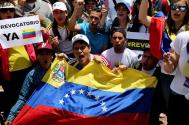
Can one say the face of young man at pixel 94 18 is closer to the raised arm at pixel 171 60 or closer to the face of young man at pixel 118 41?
the face of young man at pixel 118 41

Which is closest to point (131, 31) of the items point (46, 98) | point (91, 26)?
point (91, 26)

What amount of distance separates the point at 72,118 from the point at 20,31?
1659mm

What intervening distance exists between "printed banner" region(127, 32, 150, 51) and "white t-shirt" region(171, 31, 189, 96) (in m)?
1.27

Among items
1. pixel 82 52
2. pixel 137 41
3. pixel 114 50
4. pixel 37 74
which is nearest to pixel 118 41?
pixel 114 50

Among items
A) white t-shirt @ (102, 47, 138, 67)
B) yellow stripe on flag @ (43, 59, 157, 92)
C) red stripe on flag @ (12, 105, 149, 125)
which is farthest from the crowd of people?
red stripe on flag @ (12, 105, 149, 125)

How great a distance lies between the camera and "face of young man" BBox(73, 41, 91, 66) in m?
5.80

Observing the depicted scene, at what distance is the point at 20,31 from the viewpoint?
6.23m

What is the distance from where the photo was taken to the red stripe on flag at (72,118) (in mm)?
5352

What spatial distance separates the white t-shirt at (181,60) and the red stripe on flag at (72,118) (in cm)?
82

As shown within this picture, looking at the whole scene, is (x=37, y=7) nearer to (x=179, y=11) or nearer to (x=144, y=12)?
(x=144, y=12)

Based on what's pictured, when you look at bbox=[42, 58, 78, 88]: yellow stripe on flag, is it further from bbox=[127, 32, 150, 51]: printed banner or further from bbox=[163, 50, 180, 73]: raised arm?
bbox=[163, 50, 180, 73]: raised arm

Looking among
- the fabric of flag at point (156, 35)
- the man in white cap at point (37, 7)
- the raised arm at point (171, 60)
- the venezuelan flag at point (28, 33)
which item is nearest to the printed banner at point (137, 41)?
the fabric of flag at point (156, 35)

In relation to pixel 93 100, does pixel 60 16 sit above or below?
above

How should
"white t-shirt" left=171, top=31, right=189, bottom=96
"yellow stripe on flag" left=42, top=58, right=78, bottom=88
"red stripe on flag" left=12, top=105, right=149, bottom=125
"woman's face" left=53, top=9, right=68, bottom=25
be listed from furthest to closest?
"woman's face" left=53, top=9, right=68, bottom=25
"yellow stripe on flag" left=42, top=58, right=78, bottom=88
"red stripe on flag" left=12, top=105, right=149, bottom=125
"white t-shirt" left=171, top=31, right=189, bottom=96
